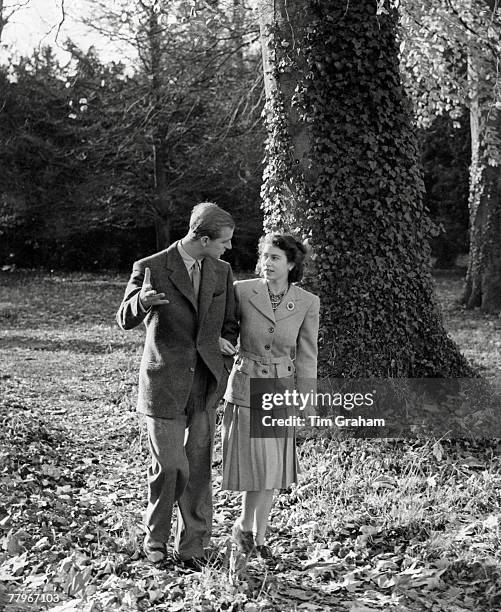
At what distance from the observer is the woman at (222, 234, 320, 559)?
15.2 ft

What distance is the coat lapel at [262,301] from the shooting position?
15.5 ft

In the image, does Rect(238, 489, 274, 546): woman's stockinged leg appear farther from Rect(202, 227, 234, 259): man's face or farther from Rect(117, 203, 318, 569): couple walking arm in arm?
Rect(202, 227, 234, 259): man's face

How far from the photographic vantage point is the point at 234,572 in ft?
14.1

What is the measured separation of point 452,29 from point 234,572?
10.0 metres

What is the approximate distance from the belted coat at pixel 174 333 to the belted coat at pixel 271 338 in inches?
8.5

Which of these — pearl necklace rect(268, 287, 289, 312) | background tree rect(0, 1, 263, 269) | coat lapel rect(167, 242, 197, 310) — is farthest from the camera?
background tree rect(0, 1, 263, 269)

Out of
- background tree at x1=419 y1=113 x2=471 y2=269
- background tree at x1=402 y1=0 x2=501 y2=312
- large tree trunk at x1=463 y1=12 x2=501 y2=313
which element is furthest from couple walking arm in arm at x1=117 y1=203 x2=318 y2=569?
background tree at x1=419 y1=113 x2=471 y2=269

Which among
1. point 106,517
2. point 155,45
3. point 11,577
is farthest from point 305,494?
point 155,45

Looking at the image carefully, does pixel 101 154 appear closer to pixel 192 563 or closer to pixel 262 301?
pixel 262 301

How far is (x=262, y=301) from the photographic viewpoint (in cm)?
476

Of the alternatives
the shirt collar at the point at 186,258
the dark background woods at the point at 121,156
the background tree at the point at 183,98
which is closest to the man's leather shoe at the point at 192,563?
the shirt collar at the point at 186,258

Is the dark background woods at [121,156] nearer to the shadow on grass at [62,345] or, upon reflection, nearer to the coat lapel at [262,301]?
the shadow on grass at [62,345]

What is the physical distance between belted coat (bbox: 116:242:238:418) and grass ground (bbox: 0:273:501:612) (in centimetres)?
94

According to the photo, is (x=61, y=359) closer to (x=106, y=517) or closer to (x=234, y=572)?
(x=106, y=517)
